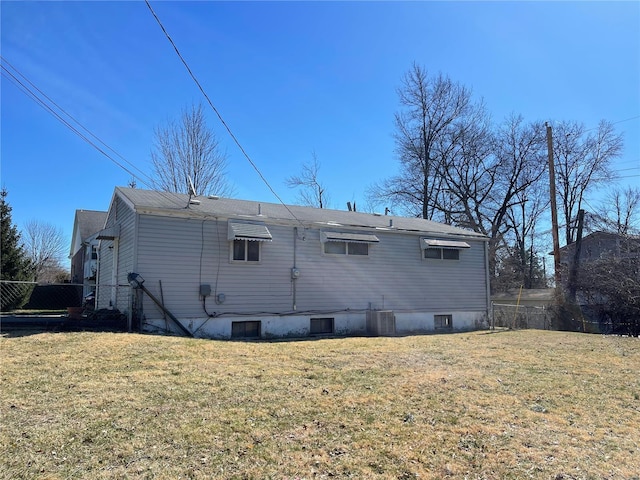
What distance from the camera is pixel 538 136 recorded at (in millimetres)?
28891

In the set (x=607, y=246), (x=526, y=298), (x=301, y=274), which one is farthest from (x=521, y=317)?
(x=301, y=274)

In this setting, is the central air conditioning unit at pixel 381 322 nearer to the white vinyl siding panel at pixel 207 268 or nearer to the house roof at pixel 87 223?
the white vinyl siding panel at pixel 207 268

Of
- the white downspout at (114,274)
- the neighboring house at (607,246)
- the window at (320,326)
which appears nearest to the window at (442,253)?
the window at (320,326)

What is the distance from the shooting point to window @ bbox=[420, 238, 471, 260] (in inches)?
563

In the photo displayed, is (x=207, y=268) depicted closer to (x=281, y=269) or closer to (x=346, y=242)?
(x=281, y=269)

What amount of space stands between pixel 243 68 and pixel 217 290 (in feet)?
17.5

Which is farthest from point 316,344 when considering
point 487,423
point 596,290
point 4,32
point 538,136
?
point 538,136

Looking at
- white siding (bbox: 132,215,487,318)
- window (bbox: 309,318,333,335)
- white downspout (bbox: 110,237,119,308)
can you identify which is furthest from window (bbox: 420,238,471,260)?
white downspout (bbox: 110,237,119,308)

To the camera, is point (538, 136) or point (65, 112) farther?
point (538, 136)

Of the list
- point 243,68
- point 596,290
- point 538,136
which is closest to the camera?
point 243,68

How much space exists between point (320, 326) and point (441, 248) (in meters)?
5.11

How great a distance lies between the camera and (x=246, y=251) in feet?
37.7

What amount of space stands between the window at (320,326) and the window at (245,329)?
5.30 ft

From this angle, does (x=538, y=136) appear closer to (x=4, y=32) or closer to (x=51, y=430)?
(x=4, y=32)
